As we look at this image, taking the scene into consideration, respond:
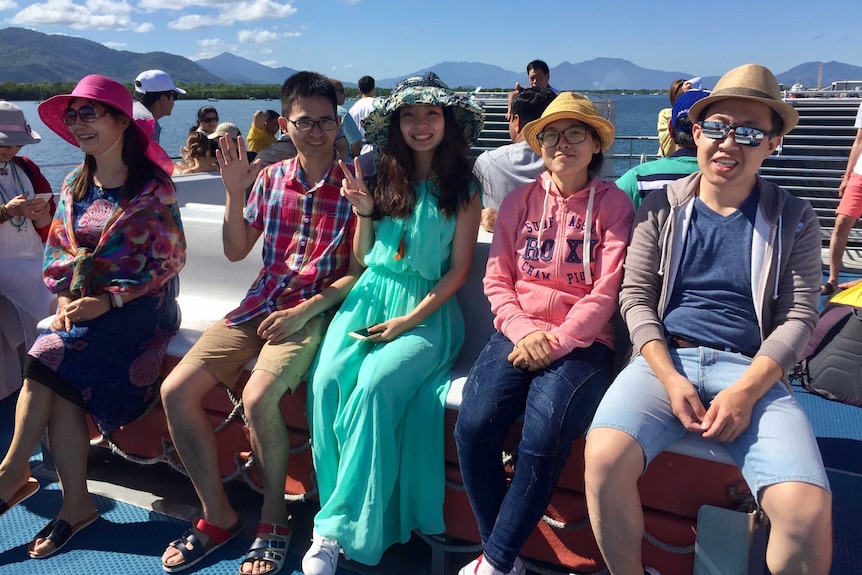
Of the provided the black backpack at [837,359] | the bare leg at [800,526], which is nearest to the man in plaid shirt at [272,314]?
the bare leg at [800,526]

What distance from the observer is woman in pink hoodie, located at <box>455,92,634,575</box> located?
193 cm

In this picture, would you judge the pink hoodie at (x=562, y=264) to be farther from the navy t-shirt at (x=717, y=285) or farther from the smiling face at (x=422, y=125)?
the smiling face at (x=422, y=125)

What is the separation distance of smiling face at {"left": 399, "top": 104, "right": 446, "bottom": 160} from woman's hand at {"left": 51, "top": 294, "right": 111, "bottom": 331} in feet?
4.24

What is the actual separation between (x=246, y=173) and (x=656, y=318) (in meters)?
1.56

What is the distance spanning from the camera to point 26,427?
2441 millimetres

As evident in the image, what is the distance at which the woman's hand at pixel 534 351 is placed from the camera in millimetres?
2039

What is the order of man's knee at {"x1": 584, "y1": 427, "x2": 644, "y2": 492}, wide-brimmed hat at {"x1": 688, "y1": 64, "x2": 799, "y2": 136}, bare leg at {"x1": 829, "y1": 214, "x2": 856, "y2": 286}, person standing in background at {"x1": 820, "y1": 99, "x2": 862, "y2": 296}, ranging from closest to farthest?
1. man's knee at {"x1": 584, "y1": 427, "x2": 644, "y2": 492}
2. wide-brimmed hat at {"x1": 688, "y1": 64, "x2": 799, "y2": 136}
3. person standing in background at {"x1": 820, "y1": 99, "x2": 862, "y2": 296}
4. bare leg at {"x1": 829, "y1": 214, "x2": 856, "y2": 286}

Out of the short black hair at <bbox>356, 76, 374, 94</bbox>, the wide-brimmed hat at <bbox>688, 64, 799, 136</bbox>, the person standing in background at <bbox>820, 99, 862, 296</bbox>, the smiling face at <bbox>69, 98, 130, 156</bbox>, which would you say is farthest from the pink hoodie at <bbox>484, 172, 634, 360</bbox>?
the short black hair at <bbox>356, 76, 374, 94</bbox>

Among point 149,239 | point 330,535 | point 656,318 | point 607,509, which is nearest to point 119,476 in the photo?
point 149,239

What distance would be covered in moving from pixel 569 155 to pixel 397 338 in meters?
0.86

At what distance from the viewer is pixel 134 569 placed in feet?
7.55

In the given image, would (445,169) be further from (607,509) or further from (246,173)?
(607,509)

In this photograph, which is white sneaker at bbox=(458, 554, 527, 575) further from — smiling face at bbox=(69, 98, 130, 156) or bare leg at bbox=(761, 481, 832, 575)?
smiling face at bbox=(69, 98, 130, 156)

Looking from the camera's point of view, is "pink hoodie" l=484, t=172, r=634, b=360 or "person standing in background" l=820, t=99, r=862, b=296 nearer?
"pink hoodie" l=484, t=172, r=634, b=360
